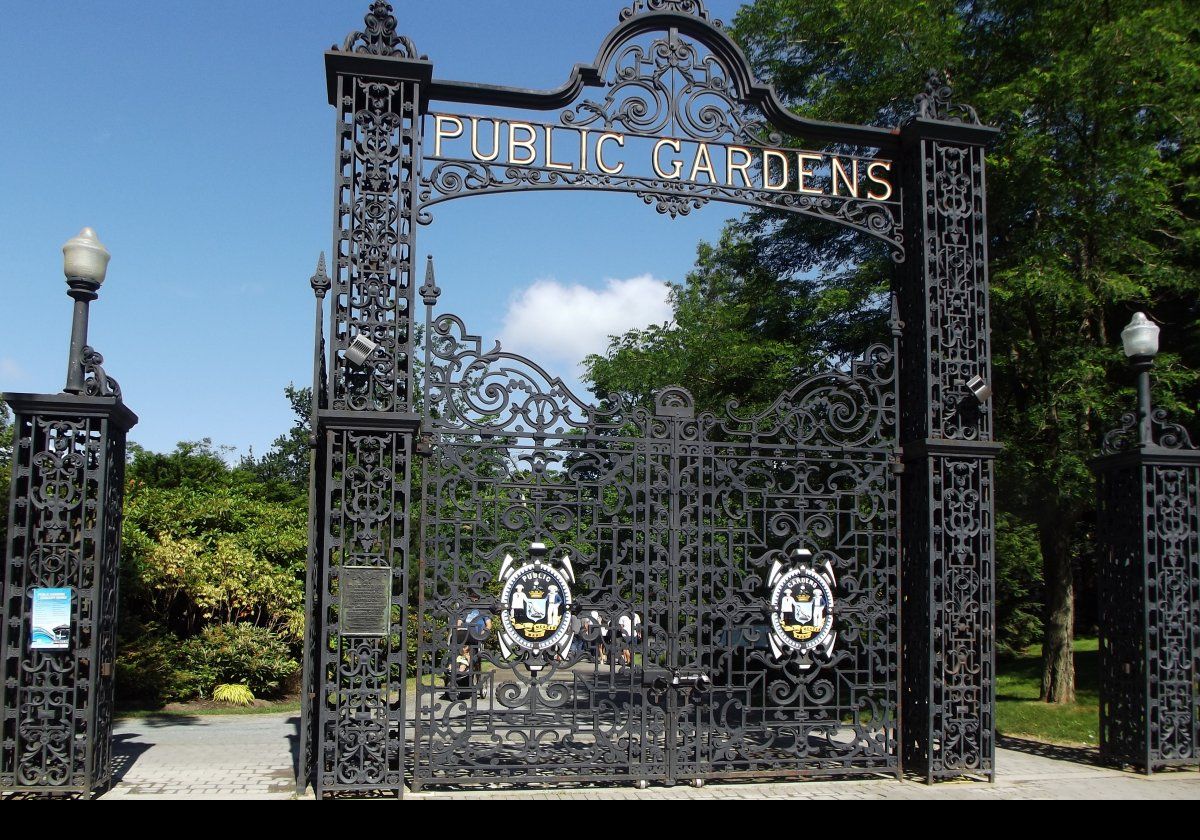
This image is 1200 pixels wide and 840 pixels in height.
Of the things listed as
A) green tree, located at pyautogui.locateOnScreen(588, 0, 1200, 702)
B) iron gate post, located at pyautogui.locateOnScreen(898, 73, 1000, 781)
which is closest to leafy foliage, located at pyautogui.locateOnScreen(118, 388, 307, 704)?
green tree, located at pyautogui.locateOnScreen(588, 0, 1200, 702)

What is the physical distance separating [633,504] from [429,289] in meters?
2.38

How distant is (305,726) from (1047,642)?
10.7 metres

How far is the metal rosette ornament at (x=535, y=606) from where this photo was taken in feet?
25.9

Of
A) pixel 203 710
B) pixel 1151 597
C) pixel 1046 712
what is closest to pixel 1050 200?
pixel 1151 597

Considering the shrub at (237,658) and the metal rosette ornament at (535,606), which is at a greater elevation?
the metal rosette ornament at (535,606)

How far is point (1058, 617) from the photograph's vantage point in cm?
1378

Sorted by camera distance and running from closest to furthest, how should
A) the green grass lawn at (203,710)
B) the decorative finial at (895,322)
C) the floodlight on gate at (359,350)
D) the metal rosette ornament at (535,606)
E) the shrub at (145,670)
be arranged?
the floodlight on gate at (359,350) → the metal rosette ornament at (535,606) → the decorative finial at (895,322) → the green grass lawn at (203,710) → the shrub at (145,670)

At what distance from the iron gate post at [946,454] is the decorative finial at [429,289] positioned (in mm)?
4208

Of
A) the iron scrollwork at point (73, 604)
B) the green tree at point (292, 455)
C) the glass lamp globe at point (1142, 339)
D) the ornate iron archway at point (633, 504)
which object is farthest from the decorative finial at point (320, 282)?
the green tree at point (292, 455)

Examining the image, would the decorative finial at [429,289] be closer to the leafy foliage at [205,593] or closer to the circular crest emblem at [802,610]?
the circular crest emblem at [802,610]

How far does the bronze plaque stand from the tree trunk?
9.68 m

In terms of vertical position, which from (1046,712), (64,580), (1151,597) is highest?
(64,580)

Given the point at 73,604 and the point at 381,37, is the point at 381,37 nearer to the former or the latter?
the point at 381,37

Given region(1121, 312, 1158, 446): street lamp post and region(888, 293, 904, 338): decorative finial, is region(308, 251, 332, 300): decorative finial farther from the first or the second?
region(1121, 312, 1158, 446): street lamp post
